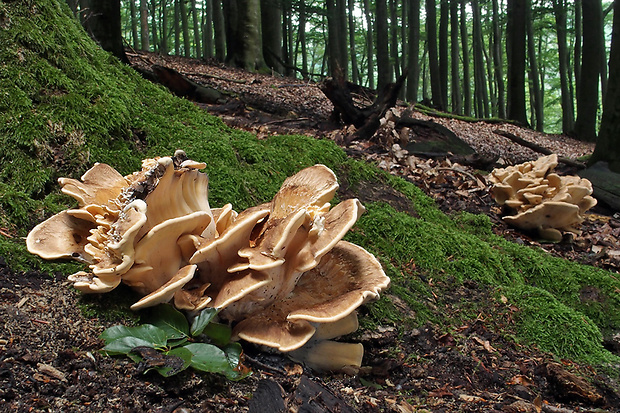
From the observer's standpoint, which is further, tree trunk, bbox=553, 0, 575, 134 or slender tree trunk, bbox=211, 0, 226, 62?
tree trunk, bbox=553, 0, 575, 134

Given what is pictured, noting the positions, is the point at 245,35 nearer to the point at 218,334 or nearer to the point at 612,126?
the point at 612,126

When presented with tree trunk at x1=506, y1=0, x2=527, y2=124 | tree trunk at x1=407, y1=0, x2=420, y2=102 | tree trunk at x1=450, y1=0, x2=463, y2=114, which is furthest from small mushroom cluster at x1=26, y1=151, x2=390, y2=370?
tree trunk at x1=450, y1=0, x2=463, y2=114

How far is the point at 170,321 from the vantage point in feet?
7.40

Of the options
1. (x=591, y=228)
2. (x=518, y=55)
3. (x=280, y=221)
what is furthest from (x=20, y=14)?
(x=518, y=55)

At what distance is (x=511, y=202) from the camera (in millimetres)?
6391

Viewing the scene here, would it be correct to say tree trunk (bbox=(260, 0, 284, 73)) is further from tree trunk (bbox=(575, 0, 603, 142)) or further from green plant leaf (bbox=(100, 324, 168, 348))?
green plant leaf (bbox=(100, 324, 168, 348))

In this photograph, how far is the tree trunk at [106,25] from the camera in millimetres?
8039

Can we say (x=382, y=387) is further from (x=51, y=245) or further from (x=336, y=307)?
(x=51, y=245)

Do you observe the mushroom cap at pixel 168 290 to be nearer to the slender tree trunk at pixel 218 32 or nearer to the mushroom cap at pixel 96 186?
the mushroom cap at pixel 96 186

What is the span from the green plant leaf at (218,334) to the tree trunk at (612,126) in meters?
8.95

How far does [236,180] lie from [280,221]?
1.59m

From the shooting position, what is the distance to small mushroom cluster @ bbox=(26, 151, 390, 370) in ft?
7.16

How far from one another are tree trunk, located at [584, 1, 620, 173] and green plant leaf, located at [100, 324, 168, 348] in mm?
9228

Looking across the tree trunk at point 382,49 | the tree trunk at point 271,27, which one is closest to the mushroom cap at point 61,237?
the tree trunk at point 382,49
